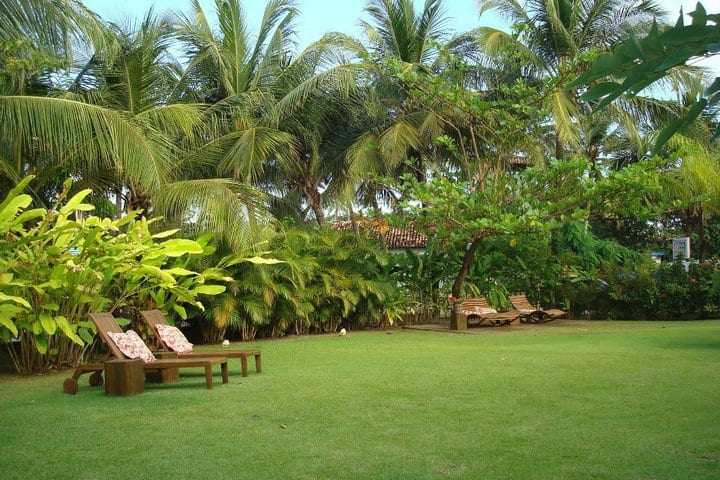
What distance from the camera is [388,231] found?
77.7 feet

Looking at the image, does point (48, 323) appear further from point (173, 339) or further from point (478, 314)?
point (478, 314)

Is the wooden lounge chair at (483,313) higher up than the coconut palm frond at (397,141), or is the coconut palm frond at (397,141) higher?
the coconut palm frond at (397,141)

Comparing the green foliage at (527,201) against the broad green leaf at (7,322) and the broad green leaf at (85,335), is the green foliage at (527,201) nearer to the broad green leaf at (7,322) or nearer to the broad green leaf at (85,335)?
the broad green leaf at (85,335)

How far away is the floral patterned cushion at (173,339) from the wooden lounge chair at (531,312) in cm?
955

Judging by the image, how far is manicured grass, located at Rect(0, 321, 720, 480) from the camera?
486 centimetres

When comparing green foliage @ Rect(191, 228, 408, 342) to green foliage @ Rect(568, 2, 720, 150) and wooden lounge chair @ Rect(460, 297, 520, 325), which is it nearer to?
wooden lounge chair @ Rect(460, 297, 520, 325)

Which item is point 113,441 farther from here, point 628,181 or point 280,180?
point 280,180

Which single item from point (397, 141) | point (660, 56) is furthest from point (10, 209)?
point (397, 141)

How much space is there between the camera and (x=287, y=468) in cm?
484

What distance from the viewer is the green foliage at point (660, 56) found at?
5.68ft

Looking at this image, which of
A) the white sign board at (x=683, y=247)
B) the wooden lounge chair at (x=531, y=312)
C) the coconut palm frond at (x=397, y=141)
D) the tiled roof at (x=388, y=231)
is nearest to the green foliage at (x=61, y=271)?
the tiled roof at (x=388, y=231)

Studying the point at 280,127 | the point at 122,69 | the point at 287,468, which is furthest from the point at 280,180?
the point at 287,468

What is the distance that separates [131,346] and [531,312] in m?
10.9

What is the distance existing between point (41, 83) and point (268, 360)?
22.9ft
